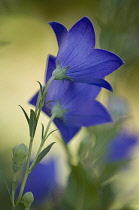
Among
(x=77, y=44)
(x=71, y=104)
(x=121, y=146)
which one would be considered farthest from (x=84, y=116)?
(x=121, y=146)

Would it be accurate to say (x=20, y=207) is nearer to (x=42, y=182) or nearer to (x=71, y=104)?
(x=71, y=104)

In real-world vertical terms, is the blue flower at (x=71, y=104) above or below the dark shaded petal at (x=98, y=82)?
below

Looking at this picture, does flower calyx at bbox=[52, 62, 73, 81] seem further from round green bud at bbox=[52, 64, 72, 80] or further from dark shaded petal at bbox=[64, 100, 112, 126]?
dark shaded petal at bbox=[64, 100, 112, 126]

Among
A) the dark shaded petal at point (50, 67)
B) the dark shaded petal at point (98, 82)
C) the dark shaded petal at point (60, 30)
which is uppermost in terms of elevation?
the dark shaded petal at point (60, 30)

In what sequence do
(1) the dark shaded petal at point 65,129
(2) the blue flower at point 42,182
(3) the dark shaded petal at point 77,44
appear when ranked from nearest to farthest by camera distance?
(3) the dark shaded petal at point 77,44, (1) the dark shaded petal at point 65,129, (2) the blue flower at point 42,182

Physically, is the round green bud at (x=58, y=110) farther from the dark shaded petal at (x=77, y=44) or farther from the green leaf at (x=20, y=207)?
the green leaf at (x=20, y=207)

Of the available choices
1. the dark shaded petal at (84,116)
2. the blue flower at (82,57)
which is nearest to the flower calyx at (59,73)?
the blue flower at (82,57)

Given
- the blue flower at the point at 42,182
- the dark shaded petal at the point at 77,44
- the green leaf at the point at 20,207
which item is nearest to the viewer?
the green leaf at the point at 20,207

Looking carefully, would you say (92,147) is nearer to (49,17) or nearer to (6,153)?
(6,153)
